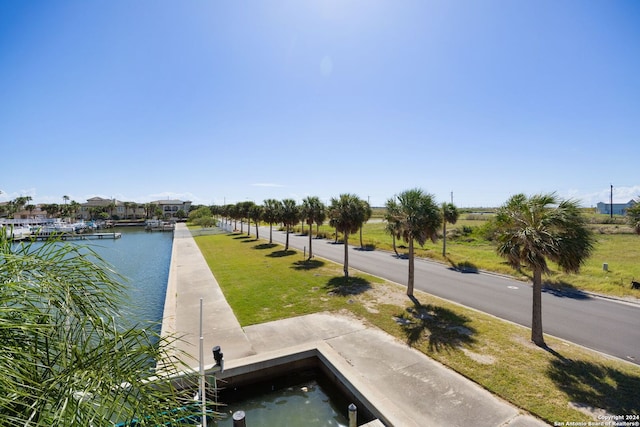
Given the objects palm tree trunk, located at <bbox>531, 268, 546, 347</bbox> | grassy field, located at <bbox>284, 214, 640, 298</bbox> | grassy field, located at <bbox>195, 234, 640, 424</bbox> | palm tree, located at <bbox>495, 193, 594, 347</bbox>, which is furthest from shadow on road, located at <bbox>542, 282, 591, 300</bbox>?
palm tree, located at <bbox>495, 193, 594, 347</bbox>

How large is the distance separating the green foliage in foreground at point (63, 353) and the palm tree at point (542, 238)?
34.1ft

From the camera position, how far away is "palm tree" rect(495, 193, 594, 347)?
8.58 metres

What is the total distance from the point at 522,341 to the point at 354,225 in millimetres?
11284

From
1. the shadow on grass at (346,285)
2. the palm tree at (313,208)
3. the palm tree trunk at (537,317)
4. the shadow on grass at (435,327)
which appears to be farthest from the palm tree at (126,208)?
the palm tree trunk at (537,317)

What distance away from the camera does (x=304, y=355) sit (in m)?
8.69

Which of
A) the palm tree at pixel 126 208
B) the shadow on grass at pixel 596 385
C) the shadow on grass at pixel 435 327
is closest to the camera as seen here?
the shadow on grass at pixel 596 385

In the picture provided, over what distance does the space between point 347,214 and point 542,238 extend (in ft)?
37.2

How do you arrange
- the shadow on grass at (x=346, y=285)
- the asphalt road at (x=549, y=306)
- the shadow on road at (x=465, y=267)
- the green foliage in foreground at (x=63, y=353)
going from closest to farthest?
the green foliage in foreground at (x=63, y=353) → the asphalt road at (x=549, y=306) → the shadow on grass at (x=346, y=285) → the shadow on road at (x=465, y=267)

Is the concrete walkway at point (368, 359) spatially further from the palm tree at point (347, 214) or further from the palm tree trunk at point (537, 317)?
the palm tree at point (347, 214)

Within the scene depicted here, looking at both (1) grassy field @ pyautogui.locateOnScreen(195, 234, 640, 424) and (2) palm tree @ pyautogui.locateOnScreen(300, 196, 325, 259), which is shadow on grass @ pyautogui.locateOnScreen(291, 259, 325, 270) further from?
(2) palm tree @ pyautogui.locateOnScreen(300, 196, 325, 259)

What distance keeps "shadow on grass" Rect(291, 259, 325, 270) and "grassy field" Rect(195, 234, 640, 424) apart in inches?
89.9

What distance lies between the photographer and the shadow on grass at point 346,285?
48.8ft

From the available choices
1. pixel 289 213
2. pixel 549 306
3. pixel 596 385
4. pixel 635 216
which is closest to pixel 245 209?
pixel 289 213

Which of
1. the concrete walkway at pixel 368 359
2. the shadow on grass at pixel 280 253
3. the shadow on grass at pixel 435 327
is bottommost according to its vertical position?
the concrete walkway at pixel 368 359
